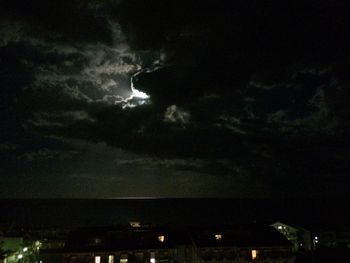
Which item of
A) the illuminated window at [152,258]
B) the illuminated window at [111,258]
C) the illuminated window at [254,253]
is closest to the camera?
the illuminated window at [111,258]

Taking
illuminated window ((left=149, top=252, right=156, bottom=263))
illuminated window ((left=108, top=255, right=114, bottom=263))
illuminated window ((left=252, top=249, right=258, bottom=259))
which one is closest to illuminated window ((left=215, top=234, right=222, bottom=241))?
illuminated window ((left=252, top=249, right=258, bottom=259))

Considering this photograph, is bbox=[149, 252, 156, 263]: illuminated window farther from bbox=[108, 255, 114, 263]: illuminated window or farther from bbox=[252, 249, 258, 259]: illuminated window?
bbox=[252, 249, 258, 259]: illuminated window

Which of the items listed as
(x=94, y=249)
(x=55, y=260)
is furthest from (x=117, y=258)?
(x=55, y=260)

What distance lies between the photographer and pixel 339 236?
6938 cm

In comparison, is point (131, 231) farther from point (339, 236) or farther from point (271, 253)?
point (339, 236)

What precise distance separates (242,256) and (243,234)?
3401mm

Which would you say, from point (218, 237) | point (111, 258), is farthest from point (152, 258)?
point (218, 237)

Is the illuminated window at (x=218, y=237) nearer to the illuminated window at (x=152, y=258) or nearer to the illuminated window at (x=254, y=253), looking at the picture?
the illuminated window at (x=254, y=253)

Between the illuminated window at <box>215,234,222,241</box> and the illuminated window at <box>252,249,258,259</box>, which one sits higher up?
the illuminated window at <box>215,234,222,241</box>

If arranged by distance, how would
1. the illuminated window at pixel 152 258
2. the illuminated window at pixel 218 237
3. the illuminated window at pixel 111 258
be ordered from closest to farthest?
the illuminated window at pixel 111 258, the illuminated window at pixel 152 258, the illuminated window at pixel 218 237

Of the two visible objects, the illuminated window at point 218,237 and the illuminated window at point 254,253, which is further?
the illuminated window at point 218,237

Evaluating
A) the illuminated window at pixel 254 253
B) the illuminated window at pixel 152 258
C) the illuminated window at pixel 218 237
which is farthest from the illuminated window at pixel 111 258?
the illuminated window at pixel 254 253

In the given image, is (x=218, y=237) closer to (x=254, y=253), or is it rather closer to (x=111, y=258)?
(x=254, y=253)

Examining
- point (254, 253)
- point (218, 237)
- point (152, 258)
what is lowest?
point (152, 258)
